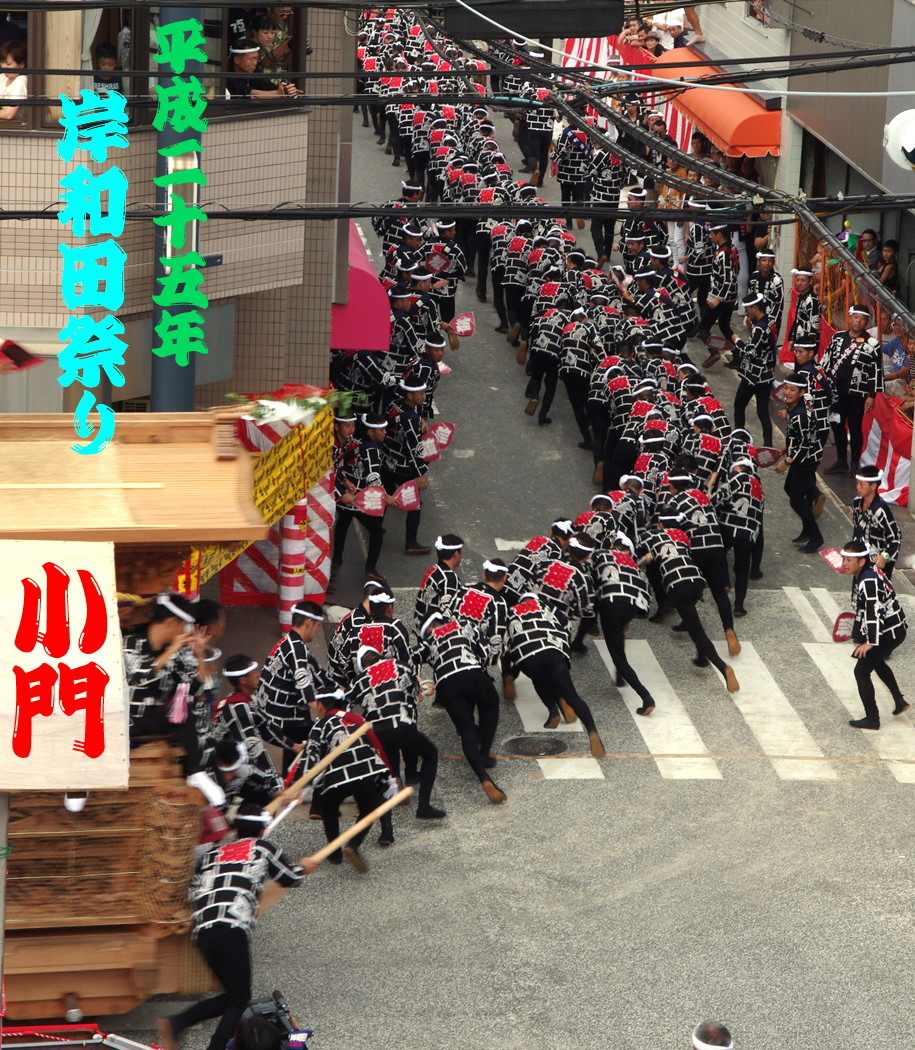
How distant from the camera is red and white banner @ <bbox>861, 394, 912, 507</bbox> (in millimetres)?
20688

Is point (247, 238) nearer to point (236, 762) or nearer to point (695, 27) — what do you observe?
point (236, 762)

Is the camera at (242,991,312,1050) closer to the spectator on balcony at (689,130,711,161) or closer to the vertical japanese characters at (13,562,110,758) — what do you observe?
the vertical japanese characters at (13,562,110,758)

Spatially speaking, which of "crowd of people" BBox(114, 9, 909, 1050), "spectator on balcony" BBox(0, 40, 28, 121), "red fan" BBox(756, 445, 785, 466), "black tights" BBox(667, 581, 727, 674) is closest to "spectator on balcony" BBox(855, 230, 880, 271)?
"crowd of people" BBox(114, 9, 909, 1050)

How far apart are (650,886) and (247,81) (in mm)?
8705

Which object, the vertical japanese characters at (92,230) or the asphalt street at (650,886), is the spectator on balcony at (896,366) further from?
the vertical japanese characters at (92,230)

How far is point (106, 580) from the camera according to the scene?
9.20m

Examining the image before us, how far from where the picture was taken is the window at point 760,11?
28542mm

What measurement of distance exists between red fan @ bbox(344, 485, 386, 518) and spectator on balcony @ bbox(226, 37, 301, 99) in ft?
13.1

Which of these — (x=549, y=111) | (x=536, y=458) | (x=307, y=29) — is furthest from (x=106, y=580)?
(x=549, y=111)

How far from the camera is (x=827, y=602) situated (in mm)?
18516

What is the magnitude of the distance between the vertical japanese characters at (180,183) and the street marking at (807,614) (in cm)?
727

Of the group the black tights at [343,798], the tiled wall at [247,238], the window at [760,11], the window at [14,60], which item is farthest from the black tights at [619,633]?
the window at [760,11]

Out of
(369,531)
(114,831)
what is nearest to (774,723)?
(369,531)

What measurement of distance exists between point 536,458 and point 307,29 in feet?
21.2
